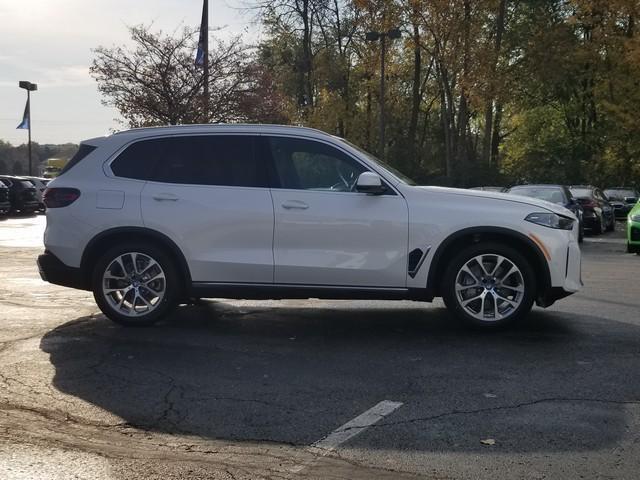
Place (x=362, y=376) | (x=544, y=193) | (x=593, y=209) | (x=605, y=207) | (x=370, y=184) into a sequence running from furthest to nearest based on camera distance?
(x=605, y=207) < (x=593, y=209) < (x=544, y=193) < (x=370, y=184) < (x=362, y=376)

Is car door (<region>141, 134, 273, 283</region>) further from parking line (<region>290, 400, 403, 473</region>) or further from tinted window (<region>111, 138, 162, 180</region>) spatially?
parking line (<region>290, 400, 403, 473</region>)

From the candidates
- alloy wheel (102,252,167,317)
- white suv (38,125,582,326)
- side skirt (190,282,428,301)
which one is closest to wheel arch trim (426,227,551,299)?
white suv (38,125,582,326)

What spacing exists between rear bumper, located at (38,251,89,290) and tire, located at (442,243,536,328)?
3.47 meters

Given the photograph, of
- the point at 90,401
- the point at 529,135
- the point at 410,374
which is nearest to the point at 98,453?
the point at 90,401

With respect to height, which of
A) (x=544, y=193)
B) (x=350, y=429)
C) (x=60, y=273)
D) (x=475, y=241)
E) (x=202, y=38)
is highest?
(x=202, y=38)

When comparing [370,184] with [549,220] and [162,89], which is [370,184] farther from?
[162,89]

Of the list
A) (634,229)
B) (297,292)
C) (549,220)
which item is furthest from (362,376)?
(634,229)

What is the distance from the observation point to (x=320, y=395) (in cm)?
481

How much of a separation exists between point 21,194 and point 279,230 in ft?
84.8

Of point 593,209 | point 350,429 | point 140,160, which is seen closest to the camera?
point 350,429

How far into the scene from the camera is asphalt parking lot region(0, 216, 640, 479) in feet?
12.2

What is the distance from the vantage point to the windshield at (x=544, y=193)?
17.5m

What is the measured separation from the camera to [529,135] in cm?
4666

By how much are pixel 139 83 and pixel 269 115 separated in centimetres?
441
